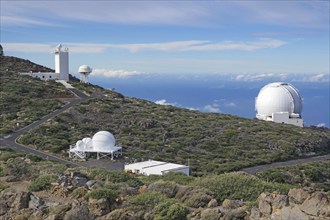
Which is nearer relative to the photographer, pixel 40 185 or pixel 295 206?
pixel 295 206

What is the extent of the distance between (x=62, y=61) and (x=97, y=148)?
35.6 metres

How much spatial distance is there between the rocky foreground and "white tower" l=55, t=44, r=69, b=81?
4941 centimetres

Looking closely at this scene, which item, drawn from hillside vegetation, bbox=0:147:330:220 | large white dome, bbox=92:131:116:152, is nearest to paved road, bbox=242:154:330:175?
large white dome, bbox=92:131:116:152

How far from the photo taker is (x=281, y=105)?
51938mm

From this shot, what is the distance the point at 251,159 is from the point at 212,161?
2.94 meters

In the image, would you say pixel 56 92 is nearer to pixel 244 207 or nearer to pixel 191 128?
pixel 191 128

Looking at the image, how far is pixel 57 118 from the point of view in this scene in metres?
36.8

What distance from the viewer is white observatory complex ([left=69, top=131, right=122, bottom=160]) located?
27.0 metres

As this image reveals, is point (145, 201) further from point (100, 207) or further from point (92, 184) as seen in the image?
point (92, 184)

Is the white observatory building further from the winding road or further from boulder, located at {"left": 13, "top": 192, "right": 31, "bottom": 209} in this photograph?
boulder, located at {"left": 13, "top": 192, "right": 31, "bottom": 209}

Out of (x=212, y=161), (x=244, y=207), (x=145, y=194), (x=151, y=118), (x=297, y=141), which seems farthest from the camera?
(x=151, y=118)

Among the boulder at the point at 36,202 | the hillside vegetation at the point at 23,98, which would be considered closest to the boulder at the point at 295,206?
the boulder at the point at 36,202

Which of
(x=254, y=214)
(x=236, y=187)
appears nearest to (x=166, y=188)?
(x=236, y=187)

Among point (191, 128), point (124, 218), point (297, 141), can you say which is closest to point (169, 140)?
point (191, 128)
